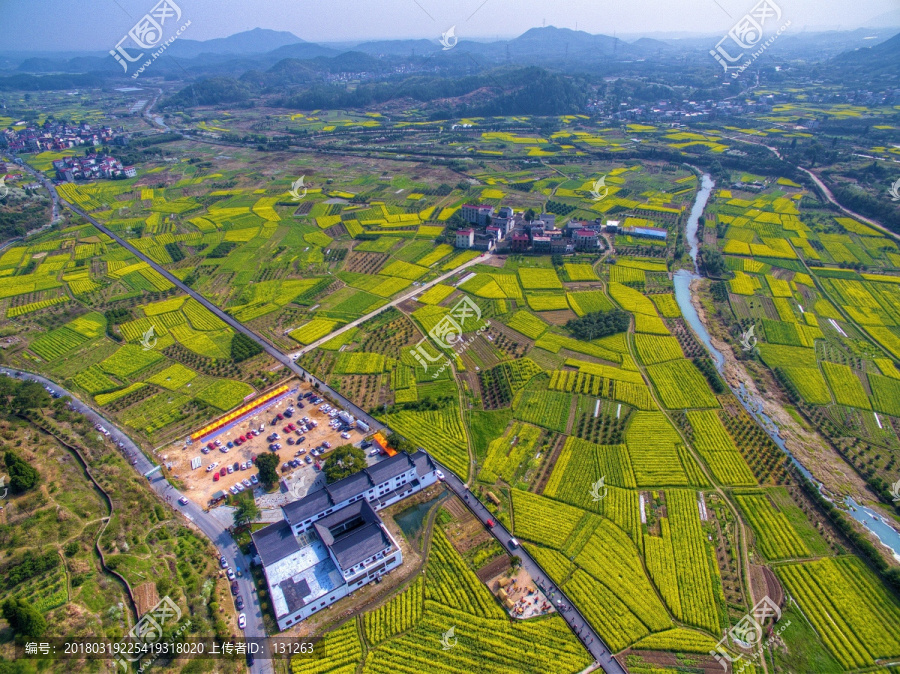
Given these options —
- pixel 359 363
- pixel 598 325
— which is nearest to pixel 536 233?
pixel 598 325

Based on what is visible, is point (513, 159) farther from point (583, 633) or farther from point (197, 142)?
point (583, 633)

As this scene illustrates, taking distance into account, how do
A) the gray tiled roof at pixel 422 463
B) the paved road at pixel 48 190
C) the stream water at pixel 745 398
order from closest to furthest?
the stream water at pixel 745 398 → the gray tiled roof at pixel 422 463 → the paved road at pixel 48 190

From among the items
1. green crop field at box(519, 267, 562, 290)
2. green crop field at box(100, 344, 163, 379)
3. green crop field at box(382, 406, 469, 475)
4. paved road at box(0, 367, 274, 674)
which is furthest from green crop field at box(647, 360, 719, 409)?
green crop field at box(100, 344, 163, 379)

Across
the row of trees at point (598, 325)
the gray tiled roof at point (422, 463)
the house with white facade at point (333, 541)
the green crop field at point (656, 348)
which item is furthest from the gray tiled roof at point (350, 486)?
the green crop field at point (656, 348)

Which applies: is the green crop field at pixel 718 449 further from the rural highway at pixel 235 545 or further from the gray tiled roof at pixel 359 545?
the gray tiled roof at pixel 359 545

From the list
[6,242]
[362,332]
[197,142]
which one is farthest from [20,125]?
[362,332]

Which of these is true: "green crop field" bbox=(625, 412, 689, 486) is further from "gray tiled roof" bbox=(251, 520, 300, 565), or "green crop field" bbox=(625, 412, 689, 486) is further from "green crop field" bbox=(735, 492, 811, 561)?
"gray tiled roof" bbox=(251, 520, 300, 565)
